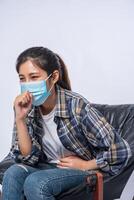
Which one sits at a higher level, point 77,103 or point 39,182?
point 77,103

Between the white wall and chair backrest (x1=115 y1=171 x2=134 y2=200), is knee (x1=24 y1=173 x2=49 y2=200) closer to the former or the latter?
chair backrest (x1=115 y1=171 x2=134 y2=200)

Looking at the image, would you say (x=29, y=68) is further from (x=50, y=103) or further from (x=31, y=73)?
(x=50, y=103)

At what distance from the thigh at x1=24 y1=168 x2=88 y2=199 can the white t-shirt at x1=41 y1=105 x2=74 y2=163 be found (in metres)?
0.17

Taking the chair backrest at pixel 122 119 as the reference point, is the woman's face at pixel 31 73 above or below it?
above

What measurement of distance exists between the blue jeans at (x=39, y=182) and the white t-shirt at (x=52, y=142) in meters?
0.17

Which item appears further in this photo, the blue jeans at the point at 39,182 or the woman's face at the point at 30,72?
the woman's face at the point at 30,72

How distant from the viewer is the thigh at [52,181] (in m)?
1.44

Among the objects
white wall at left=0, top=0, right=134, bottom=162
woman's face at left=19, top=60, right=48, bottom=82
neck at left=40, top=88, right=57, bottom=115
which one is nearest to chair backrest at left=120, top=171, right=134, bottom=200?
neck at left=40, top=88, right=57, bottom=115

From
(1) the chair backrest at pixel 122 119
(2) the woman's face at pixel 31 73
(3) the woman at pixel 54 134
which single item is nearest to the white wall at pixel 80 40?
(1) the chair backrest at pixel 122 119

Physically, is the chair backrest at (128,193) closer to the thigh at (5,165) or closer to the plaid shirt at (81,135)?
the plaid shirt at (81,135)

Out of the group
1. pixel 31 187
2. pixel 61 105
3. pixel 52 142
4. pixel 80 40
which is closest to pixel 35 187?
pixel 31 187

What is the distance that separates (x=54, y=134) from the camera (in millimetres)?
1729

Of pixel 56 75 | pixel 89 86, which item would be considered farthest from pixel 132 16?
pixel 56 75

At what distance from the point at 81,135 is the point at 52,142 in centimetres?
15
